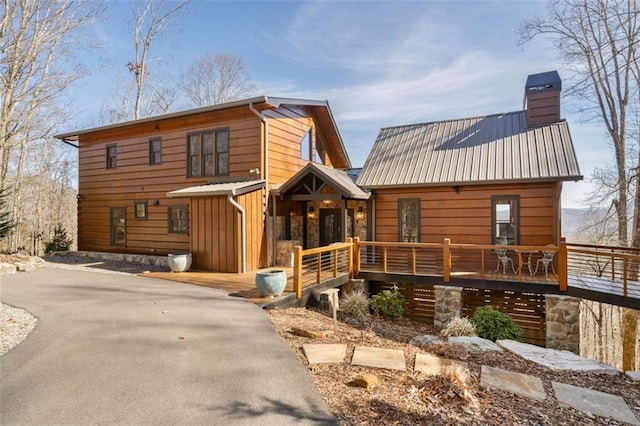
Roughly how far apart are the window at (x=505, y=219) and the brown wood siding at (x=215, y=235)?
742 cm

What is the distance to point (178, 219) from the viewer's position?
40.1 feet

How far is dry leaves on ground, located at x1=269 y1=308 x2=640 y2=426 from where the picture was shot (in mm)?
3199

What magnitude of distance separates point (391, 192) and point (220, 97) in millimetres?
17194

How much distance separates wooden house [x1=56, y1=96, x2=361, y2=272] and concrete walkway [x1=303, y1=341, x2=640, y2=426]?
5758 mm

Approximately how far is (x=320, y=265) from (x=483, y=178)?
18.3ft

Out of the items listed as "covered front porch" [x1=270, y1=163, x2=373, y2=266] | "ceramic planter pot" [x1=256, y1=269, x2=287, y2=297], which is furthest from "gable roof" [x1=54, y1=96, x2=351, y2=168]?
"ceramic planter pot" [x1=256, y1=269, x2=287, y2=297]

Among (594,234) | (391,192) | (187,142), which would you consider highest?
(187,142)

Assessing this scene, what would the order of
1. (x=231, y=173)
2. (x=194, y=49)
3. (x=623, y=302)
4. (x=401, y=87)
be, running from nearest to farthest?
(x=623, y=302)
(x=231, y=173)
(x=401, y=87)
(x=194, y=49)

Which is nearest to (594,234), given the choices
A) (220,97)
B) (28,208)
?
(220,97)

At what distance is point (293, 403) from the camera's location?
129 inches

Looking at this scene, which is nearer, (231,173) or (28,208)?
(231,173)

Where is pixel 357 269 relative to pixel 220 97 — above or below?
below

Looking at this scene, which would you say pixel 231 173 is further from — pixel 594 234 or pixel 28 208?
pixel 28 208

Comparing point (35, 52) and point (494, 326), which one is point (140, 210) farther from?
point (494, 326)
